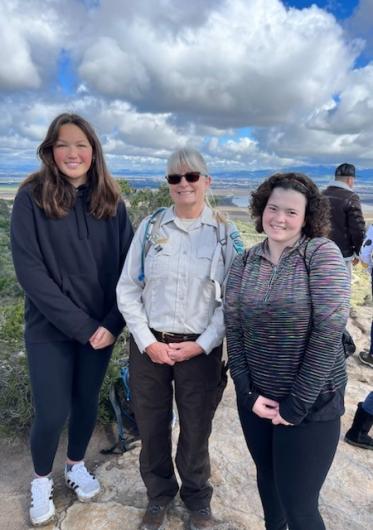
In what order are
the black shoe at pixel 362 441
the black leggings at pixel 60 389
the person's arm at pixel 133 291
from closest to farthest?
the person's arm at pixel 133 291 → the black leggings at pixel 60 389 → the black shoe at pixel 362 441

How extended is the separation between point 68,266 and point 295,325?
1477 millimetres

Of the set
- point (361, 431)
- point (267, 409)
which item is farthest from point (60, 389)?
point (361, 431)

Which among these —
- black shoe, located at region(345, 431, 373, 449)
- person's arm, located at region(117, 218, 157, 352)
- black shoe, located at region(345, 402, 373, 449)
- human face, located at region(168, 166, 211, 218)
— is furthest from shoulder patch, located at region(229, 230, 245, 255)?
black shoe, located at region(345, 431, 373, 449)

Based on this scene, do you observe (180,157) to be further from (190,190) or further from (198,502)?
(198,502)

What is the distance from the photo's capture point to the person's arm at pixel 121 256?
2.79 meters

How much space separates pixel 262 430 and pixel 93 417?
1.43 meters

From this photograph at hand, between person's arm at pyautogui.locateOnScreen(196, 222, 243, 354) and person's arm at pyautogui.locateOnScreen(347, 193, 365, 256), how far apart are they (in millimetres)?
3847

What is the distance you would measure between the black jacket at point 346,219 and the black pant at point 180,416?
153 inches

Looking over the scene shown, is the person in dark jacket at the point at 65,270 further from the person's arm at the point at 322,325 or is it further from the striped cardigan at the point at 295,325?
the person's arm at the point at 322,325

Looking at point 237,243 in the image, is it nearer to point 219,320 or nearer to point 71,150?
point 219,320

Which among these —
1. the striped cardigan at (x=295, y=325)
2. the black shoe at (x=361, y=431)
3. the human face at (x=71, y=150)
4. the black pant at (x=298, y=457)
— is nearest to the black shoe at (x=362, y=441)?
the black shoe at (x=361, y=431)

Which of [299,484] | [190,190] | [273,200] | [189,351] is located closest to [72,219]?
[190,190]

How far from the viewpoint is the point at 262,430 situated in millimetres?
2219

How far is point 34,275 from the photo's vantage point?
8.45ft
